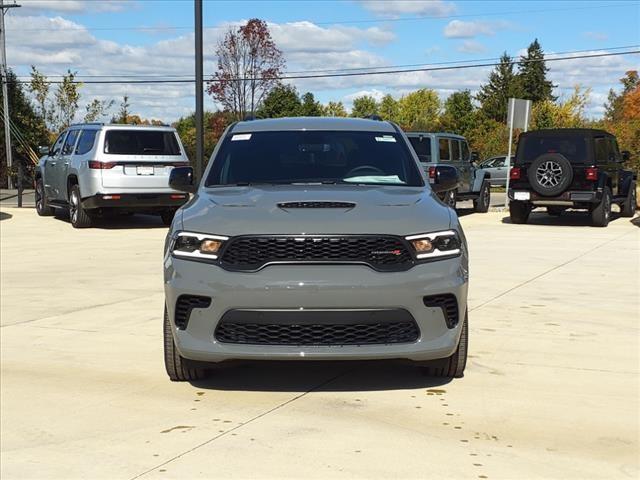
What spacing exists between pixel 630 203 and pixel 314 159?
15.3m

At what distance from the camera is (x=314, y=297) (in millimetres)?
4328

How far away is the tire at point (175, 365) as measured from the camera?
4.88 meters

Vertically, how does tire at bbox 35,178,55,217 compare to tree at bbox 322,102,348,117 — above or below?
below

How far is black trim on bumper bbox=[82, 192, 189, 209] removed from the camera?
14977 mm

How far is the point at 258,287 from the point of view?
14.2ft

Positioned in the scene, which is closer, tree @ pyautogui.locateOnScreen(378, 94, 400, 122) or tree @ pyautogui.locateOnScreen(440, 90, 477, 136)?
tree @ pyautogui.locateOnScreen(440, 90, 477, 136)

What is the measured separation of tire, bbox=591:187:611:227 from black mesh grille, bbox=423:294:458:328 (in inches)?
496

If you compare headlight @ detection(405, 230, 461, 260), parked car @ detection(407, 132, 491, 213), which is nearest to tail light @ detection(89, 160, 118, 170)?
parked car @ detection(407, 132, 491, 213)

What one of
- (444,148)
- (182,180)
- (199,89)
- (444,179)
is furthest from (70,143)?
(444,179)

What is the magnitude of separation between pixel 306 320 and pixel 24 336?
10.4 ft

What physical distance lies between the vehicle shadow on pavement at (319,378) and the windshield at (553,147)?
39.9 feet

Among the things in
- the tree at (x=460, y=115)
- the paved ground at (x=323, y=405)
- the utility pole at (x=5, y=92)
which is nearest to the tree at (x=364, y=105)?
the tree at (x=460, y=115)

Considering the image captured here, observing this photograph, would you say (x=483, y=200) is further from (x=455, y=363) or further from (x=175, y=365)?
(x=175, y=365)

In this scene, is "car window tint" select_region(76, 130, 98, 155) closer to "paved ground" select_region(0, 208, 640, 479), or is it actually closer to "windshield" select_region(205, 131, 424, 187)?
"paved ground" select_region(0, 208, 640, 479)
